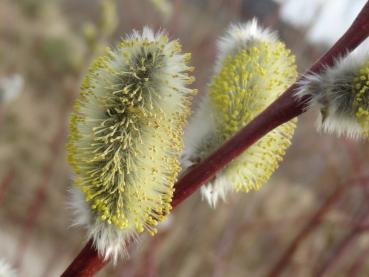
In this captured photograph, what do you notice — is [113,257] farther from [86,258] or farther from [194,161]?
[194,161]

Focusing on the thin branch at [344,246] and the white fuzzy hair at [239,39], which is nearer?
the white fuzzy hair at [239,39]

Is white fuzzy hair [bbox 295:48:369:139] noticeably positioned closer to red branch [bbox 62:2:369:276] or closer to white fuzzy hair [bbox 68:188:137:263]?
red branch [bbox 62:2:369:276]

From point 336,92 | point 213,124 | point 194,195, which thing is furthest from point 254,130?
point 194,195

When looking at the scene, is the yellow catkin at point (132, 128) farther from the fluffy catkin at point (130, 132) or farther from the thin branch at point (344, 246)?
Result: the thin branch at point (344, 246)

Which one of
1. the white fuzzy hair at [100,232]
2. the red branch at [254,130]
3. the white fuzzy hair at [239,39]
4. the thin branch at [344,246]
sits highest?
the white fuzzy hair at [239,39]

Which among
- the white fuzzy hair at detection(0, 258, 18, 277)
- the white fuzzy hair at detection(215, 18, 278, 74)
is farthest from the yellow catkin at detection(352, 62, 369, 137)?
the white fuzzy hair at detection(0, 258, 18, 277)

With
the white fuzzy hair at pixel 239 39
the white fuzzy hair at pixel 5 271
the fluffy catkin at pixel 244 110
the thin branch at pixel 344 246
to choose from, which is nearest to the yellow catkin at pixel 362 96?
the fluffy catkin at pixel 244 110

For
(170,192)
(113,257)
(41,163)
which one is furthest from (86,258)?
(41,163)
